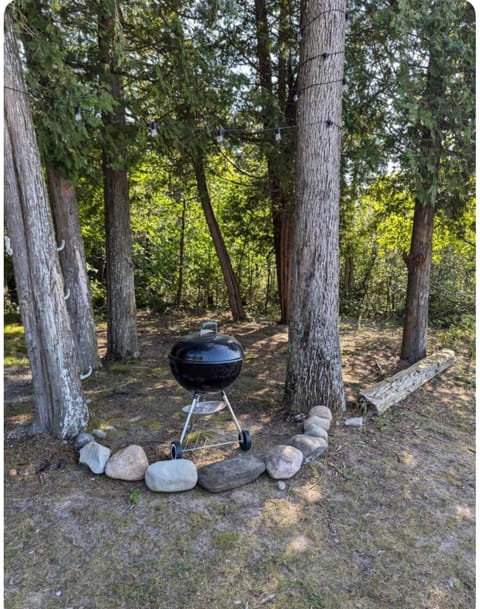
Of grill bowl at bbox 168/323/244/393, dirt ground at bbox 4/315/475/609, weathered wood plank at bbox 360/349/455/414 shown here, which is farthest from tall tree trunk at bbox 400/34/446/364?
grill bowl at bbox 168/323/244/393

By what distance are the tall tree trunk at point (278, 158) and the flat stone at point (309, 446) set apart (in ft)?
10.7

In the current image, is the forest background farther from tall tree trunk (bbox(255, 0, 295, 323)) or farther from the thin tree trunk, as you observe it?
the thin tree trunk

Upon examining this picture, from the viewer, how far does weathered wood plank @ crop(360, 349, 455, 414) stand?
3.67 metres

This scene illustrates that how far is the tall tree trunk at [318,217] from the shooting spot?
3.32 meters

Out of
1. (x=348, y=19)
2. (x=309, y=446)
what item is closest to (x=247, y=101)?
(x=348, y=19)

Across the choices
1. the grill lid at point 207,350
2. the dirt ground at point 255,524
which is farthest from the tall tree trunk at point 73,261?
the grill lid at point 207,350

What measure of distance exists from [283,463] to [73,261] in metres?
3.27

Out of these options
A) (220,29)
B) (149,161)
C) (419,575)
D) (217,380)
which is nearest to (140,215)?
(149,161)

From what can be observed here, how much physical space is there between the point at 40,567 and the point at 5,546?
0.29 meters

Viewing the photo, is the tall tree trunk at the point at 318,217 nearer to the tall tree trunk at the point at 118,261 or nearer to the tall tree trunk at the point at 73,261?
the tall tree trunk at the point at 118,261

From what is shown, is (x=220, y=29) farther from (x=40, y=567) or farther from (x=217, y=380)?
(x=40, y=567)

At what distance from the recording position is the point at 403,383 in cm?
413

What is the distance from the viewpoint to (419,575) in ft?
6.13

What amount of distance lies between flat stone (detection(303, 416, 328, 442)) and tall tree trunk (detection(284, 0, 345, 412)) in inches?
9.8
